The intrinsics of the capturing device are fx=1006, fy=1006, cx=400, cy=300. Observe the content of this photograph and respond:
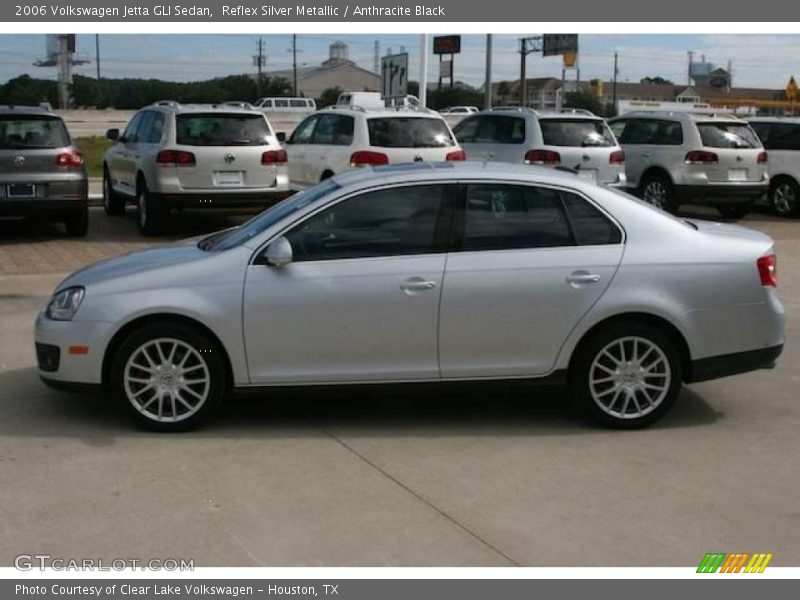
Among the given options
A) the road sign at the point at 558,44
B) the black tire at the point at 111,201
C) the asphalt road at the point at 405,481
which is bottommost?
the asphalt road at the point at 405,481

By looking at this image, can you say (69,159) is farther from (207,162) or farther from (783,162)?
(783,162)

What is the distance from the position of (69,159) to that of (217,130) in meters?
1.92

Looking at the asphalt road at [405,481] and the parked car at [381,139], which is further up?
the parked car at [381,139]

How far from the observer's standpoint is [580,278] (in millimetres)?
5793

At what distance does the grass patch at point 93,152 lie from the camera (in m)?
25.3

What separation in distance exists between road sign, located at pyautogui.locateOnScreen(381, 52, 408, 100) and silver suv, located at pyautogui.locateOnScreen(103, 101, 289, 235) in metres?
5.32

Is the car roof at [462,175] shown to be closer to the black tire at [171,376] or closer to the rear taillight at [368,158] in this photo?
the black tire at [171,376]

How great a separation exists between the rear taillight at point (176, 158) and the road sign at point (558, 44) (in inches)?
1553

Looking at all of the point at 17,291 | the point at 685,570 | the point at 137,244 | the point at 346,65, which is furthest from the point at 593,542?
the point at 346,65

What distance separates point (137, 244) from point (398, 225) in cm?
805

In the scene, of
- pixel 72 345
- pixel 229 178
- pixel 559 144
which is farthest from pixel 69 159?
pixel 72 345

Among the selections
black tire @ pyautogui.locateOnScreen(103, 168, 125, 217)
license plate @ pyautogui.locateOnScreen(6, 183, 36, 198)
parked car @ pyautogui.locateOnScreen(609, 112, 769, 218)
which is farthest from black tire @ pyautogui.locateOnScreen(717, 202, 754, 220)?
license plate @ pyautogui.locateOnScreen(6, 183, 36, 198)

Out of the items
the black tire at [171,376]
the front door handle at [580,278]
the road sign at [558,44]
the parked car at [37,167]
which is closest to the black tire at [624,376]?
the front door handle at [580,278]

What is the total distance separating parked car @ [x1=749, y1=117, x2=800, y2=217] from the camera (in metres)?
17.4
